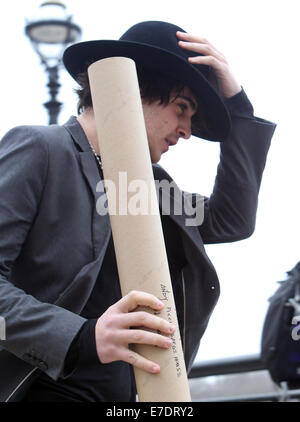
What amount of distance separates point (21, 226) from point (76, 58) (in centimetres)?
72

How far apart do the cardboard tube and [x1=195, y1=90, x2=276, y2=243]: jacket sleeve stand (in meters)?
1.26

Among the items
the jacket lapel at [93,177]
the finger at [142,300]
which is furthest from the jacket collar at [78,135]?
the finger at [142,300]

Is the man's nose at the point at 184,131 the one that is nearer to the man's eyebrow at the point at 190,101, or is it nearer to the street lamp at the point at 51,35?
the man's eyebrow at the point at 190,101

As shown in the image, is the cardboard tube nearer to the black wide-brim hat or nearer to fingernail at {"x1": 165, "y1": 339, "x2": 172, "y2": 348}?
fingernail at {"x1": 165, "y1": 339, "x2": 172, "y2": 348}

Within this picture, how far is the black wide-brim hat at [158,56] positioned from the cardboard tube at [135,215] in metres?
0.75

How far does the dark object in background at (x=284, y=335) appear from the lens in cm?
471

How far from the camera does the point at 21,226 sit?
6.86ft

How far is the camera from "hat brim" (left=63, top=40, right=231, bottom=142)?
240 centimetres

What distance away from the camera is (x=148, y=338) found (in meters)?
1.55

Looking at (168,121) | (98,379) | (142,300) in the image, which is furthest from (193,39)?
(142,300)

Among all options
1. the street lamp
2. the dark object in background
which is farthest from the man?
the street lamp

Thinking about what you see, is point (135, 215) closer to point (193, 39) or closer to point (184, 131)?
point (184, 131)
